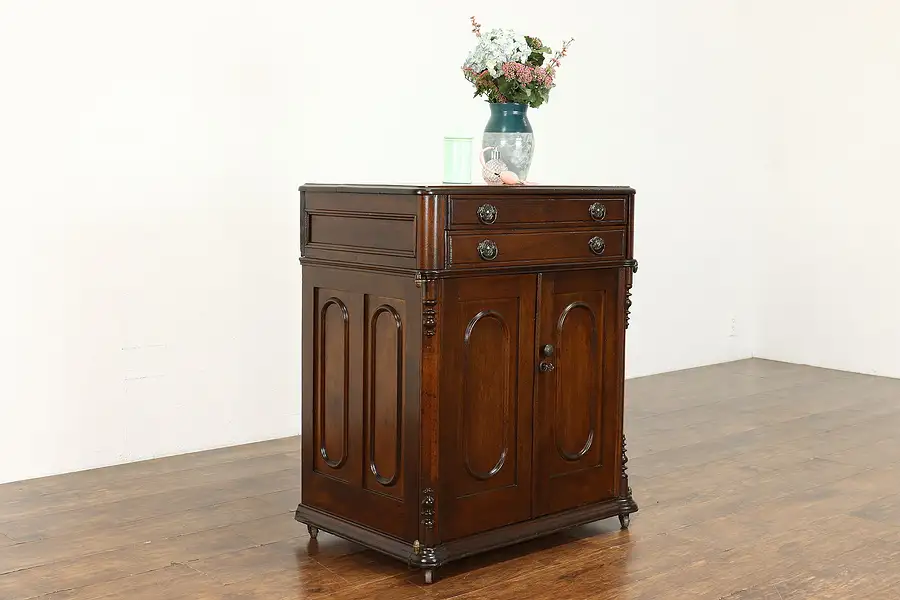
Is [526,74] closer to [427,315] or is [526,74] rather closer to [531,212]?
[531,212]

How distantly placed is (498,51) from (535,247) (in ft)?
1.79

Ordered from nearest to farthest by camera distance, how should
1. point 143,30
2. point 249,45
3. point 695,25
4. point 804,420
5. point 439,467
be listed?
point 439,467
point 143,30
point 249,45
point 804,420
point 695,25

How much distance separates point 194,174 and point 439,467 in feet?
5.74

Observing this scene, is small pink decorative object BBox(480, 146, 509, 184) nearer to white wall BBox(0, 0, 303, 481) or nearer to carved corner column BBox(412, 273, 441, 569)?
carved corner column BBox(412, 273, 441, 569)

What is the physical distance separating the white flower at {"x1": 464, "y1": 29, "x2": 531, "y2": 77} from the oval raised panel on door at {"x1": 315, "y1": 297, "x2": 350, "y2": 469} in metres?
0.76

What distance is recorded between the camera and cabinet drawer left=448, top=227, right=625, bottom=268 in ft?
9.05

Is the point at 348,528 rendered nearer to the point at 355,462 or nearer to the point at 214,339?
the point at 355,462

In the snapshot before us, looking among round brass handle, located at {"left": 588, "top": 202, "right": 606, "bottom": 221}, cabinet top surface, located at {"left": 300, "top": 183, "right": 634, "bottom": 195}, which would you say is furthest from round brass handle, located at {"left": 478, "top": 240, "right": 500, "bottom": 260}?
round brass handle, located at {"left": 588, "top": 202, "right": 606, "bottom": 221}

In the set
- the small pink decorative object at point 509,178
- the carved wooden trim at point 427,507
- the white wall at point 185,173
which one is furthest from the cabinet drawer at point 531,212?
the white wall at point 185,173

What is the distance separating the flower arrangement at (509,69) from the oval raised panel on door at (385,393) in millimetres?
717

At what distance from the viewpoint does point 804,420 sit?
4.76 meters

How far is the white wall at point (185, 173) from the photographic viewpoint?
3637 mm

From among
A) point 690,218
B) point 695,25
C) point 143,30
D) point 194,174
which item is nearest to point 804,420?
point 690,218

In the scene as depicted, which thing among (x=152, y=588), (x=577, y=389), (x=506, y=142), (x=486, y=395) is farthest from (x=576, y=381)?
(x=152, y=588)
